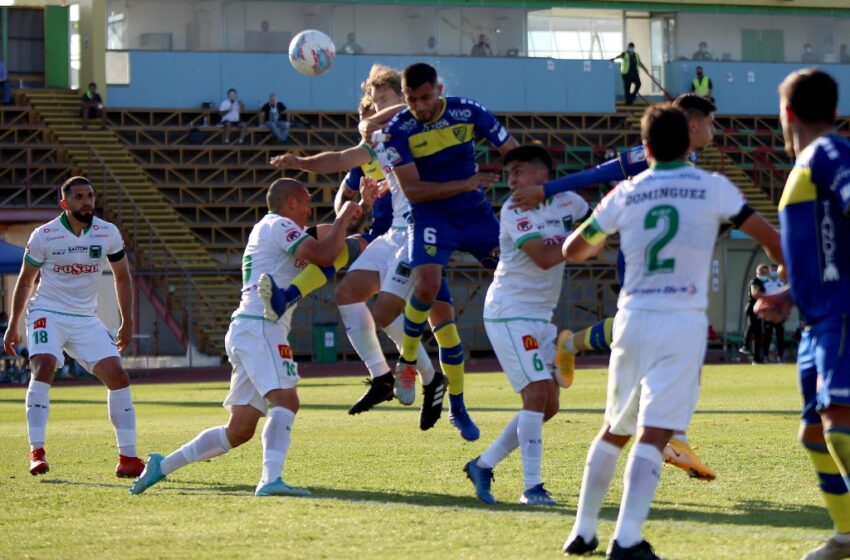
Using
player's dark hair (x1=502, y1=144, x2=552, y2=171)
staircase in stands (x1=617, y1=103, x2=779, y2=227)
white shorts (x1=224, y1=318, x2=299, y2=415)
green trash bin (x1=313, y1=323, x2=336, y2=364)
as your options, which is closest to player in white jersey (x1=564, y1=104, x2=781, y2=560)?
player's dark hair (x1=502, y1=144, x2=552, y2=171)

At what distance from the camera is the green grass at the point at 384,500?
7570mm

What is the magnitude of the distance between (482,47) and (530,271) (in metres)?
32.7

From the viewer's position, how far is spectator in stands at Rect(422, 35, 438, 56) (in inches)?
1597

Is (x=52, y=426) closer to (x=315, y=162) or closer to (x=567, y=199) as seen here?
(x=315, y=162)

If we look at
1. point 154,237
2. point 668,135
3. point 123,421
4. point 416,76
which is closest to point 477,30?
point 154,237

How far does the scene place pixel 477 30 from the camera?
136ft

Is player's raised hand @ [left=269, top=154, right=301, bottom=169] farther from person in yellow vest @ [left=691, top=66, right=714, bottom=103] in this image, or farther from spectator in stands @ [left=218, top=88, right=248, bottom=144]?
person in yellow vest @ [left=691, top=66, right=714, bottom=103]

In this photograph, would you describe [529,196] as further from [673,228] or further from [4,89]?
[4,89]

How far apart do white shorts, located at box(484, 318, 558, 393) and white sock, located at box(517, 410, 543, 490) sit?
192 millimetres

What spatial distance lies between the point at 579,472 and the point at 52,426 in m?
8.21

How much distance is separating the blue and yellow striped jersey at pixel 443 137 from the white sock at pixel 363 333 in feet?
6.33

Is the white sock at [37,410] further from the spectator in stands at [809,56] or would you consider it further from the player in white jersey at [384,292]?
the spectator in stands at [809,56]

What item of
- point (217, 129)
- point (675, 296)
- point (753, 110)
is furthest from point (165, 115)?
point (675, 296)

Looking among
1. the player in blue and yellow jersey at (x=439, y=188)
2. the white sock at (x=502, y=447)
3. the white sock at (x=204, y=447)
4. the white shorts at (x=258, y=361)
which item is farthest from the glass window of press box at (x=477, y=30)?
the white sock at (x=502, y=447)
